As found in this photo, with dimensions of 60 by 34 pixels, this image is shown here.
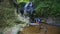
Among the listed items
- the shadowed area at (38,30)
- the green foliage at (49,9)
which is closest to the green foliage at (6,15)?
the shadowed area at (38,30)

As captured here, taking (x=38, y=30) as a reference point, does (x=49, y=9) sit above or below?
above

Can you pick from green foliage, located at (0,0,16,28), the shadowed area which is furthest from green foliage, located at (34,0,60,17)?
green foliage, located at (0,0,16,28)

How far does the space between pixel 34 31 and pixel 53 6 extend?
0.67 meters

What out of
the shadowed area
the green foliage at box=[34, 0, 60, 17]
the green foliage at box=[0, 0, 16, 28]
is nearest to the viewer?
the shadowed area

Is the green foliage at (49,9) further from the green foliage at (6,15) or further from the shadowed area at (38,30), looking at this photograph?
the green foliage at (6,15)

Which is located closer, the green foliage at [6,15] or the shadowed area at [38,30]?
the shadowed area at [38,30]

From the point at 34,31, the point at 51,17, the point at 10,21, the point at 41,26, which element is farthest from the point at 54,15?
the point at 10,21

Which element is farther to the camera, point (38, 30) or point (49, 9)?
point (49, 9)

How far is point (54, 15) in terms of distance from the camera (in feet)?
8.99

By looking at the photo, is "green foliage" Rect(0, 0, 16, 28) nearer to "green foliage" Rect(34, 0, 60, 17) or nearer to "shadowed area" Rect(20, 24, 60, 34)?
"shadowed area" Rect(20, 24, 60, 34)

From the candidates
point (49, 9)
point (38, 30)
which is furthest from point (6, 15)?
point (49, 9)

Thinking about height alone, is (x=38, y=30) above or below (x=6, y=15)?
below

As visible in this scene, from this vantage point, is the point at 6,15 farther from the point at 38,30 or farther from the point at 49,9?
the point at 49,9

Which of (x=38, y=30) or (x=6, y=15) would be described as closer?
(x=38, y=30)
